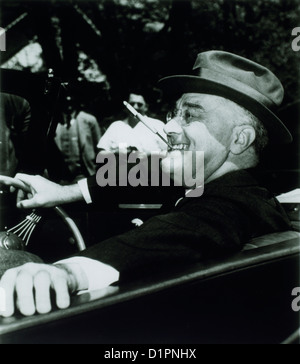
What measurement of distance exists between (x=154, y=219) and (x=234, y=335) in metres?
0.40

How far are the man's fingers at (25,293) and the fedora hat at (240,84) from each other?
1.14 meters

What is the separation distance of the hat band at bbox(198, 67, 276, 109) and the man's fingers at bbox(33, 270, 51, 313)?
112cm

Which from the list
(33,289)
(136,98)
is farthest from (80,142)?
(33,289)

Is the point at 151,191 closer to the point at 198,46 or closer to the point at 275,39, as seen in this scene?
the point at 198,46

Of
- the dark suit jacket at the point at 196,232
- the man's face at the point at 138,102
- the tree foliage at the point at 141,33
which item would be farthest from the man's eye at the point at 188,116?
the man's face at the point at 138,102

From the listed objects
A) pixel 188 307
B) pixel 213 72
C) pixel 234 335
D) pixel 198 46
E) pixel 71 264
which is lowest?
pixel 234 335

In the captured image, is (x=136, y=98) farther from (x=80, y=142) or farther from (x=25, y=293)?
(x=25, y=293)

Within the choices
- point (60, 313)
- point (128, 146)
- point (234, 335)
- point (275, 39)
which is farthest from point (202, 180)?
point (275, 39)

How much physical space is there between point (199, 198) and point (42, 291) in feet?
2.44

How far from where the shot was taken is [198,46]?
8086mm

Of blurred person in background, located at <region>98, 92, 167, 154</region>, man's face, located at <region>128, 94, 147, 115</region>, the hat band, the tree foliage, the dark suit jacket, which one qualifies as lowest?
the dark suit jacket

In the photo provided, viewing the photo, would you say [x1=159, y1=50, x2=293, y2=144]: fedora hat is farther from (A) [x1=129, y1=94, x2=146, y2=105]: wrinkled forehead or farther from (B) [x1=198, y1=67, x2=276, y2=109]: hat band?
(A) [x1=129, y1=94, x2=146, y2=105]: wrinkled forehead

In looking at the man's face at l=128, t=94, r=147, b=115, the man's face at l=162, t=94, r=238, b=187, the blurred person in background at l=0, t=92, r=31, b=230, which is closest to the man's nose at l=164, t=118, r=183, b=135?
the man's face at l=162, t=94, r=238, b=187

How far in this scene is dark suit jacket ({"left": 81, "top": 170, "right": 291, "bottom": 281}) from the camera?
1.46 m
